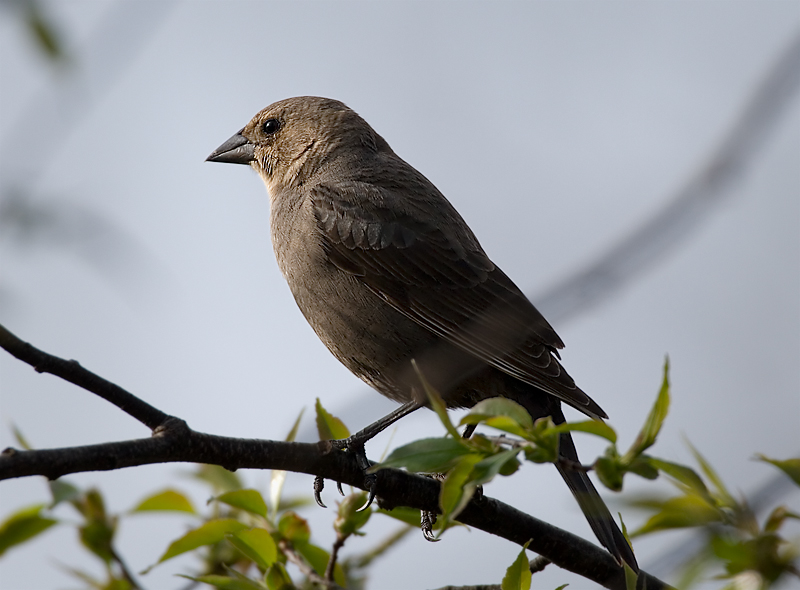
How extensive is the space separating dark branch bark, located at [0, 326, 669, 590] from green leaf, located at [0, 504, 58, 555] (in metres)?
→ 0.64

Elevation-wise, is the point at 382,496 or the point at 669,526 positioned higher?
the point at 382,496

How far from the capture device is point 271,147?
6051mm

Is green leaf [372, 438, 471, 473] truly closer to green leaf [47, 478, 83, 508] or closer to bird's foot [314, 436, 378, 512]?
bird's foot [314, 436, 378, 512]

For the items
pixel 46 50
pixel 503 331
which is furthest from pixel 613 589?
pixel 46 50

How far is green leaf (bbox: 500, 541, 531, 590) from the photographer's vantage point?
2.60 meters

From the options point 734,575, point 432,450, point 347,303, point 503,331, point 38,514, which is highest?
point 347,303

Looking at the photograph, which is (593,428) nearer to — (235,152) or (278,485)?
(278,485)

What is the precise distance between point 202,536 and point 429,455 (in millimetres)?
1303

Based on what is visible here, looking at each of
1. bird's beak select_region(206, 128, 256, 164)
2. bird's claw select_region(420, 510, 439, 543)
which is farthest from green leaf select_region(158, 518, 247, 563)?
bird's beak select_region(206, 128, 256, 164)

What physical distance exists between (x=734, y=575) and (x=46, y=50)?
→ 6.46 ft

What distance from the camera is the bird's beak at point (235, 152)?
618 cm

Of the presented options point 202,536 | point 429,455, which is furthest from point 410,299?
point 429,455

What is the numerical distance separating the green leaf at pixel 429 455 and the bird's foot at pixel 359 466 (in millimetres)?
961

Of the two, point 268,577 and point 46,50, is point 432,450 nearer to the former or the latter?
point 268,577
